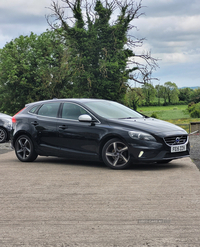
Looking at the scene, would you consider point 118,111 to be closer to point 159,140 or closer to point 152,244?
point 159,140

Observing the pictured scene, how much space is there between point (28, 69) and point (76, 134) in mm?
45869

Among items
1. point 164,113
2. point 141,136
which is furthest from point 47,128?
point 164,113

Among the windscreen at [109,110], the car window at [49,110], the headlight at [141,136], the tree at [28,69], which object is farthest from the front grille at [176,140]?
the tree at [28,69]

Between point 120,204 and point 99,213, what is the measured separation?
1.89 ft

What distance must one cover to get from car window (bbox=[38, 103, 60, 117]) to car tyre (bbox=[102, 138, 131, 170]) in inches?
72.8

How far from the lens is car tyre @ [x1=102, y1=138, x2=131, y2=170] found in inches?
356

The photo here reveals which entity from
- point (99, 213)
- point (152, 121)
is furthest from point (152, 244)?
point (152, 121)

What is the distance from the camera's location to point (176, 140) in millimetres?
9172

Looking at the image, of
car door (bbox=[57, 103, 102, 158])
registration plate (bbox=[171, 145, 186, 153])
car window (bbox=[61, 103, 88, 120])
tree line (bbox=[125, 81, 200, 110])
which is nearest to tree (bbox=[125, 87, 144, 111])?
tree line (bbox=[125, 81, 200, 110])

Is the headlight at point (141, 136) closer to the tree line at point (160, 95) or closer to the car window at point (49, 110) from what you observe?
the car window at point (49, 110)

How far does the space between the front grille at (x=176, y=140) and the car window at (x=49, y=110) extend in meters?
2.85

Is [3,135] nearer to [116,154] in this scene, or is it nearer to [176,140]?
[116,154]

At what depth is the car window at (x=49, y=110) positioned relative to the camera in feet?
34.2

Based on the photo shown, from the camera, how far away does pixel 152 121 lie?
9.67 meters
